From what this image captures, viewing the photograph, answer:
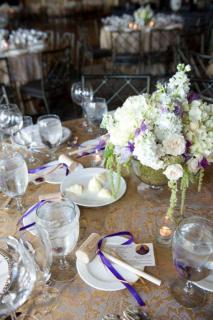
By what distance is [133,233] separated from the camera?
103cm

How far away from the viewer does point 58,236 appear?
87 cm

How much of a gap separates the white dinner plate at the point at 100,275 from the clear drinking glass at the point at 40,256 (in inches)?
3.7

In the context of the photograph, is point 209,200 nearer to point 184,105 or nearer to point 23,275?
point 184,105

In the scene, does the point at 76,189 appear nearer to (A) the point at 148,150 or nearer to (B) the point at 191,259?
(A) the point at 148,150

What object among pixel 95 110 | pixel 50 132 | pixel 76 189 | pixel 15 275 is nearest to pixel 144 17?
pixel 95 110

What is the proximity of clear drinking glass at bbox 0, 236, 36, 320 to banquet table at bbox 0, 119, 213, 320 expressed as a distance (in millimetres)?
108

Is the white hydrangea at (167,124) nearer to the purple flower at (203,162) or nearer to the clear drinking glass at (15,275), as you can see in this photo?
the purple flower at (203,162)

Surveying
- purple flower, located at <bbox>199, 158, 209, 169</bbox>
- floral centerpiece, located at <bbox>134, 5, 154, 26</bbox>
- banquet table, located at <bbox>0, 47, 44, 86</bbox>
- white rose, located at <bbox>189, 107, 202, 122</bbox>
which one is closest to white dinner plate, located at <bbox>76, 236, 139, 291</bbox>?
purple flower, located at <bbox>199, 158, 209, 169</bbox>

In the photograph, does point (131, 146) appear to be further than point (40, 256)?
Yes

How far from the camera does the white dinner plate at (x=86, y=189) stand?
1143 millimetres

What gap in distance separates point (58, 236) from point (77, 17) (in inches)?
313

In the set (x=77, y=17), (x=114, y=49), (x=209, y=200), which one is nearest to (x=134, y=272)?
(x=209, y=200)

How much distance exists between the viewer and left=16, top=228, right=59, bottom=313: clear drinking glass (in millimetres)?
808

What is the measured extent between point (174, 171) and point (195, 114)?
0.58 feet
